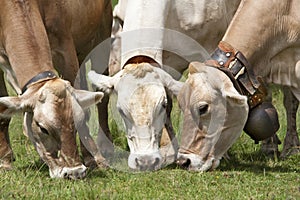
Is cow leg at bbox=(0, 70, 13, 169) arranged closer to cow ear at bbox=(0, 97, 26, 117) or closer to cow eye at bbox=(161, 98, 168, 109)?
cow ear at bbox=(0, 97, 26, 117)

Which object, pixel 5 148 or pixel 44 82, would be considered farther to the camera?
pixel 5 148

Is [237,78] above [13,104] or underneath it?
above

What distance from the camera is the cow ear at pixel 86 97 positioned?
27.8 feet

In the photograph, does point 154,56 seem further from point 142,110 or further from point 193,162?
point 193,162

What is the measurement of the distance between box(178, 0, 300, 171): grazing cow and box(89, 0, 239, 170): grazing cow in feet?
0.94

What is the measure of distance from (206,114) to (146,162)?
2.26ft

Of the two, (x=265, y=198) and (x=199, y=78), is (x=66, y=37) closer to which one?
(x=199, y=78)

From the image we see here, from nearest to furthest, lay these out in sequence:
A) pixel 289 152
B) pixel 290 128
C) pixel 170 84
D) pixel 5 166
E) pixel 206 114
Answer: pixel 206 114 < pixel 170 84 < pixel 5 166 < pixel 289 152 < pixel 290 128

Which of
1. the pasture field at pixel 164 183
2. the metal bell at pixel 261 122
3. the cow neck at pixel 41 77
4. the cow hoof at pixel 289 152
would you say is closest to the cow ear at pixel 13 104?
the cow neck at pixel 41 77

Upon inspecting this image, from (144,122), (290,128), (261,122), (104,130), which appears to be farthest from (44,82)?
(290,128)

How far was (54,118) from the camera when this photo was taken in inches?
322

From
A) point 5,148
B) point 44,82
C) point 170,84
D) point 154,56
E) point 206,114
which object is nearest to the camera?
point 44,82

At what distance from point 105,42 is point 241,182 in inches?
141

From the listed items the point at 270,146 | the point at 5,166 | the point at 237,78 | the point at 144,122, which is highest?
the point at 237,78
